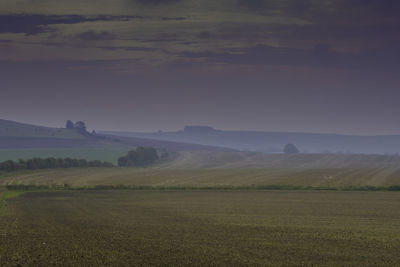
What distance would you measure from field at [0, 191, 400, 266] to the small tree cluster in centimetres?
7953

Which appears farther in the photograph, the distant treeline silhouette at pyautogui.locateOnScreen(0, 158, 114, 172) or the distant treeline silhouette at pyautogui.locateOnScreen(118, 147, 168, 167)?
the distant treeline silhouette at pyautogui.locateOnScreen(118, 147, 168, 167)

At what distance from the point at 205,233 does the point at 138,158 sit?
343 ft

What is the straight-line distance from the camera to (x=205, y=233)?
28.0 metres

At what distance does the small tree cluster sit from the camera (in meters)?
128

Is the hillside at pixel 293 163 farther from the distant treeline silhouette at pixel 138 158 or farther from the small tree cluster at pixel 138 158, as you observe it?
the small tree cluster at pixel 138 158

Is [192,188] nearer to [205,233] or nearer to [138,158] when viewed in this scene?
[205,233]

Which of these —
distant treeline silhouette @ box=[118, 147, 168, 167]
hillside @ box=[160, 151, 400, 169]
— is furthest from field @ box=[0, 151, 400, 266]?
distant treeline silhouette @ box=[118, 147, 168, 167]

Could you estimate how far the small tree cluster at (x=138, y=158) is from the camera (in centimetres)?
12825

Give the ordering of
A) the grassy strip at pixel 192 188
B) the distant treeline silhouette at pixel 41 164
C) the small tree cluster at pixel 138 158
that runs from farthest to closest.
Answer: the small tree cluster at pixel 138 158 → the distant treeline silhouette at pixel 41 164 → the grassy strip at pixel 192 188

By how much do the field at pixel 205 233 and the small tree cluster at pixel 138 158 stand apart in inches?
3131

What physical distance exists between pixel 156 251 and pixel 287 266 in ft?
23.7

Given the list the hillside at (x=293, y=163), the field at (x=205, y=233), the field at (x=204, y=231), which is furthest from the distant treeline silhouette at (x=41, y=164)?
the field at (x=205, y=233)

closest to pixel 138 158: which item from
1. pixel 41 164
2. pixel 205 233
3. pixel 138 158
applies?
pixel 138 158

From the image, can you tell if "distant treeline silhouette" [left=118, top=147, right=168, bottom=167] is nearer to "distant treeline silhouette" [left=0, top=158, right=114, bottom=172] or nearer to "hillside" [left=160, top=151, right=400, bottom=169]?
"hillside" [left=160, top=151, right=400, bottom=169]
